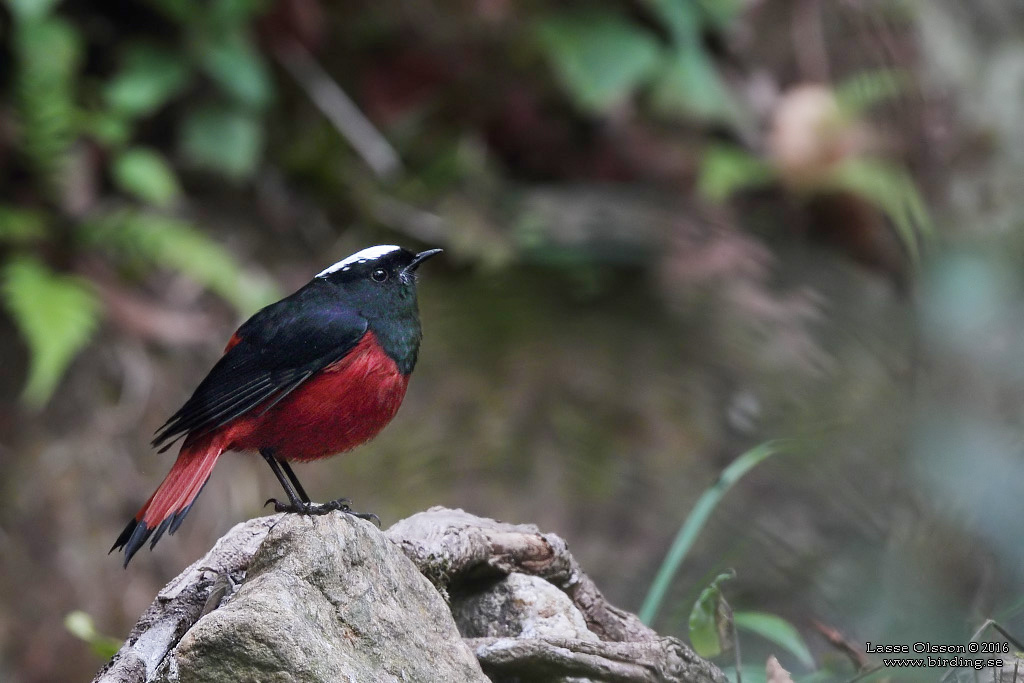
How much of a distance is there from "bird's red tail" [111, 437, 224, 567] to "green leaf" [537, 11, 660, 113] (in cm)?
407

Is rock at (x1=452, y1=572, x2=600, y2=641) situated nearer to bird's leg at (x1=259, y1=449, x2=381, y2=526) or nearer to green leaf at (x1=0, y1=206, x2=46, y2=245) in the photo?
bird's leg at (x1=259, y1=449, x2=381, y2=526)

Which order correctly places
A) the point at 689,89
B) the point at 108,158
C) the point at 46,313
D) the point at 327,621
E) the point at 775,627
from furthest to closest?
1. the point at 689,89
2. the point at 108,158
3. the point at 46,313
4. the point at 775,627
5. the point at 327,621

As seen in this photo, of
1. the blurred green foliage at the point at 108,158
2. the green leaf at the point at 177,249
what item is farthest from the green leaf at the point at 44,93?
the green leaf at the point at 177,249

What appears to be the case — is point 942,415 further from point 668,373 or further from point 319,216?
point 319,216

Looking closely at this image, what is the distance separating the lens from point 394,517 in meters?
4.40

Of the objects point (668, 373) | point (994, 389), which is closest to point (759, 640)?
point (994, 389)

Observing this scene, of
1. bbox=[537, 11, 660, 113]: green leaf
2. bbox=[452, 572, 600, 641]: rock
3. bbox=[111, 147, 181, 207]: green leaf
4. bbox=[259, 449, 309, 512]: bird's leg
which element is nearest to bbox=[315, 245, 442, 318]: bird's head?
bbox=[259, 449, 309, 512]: bird's leg

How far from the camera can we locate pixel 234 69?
19.3 ft

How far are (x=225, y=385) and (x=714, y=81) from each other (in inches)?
192

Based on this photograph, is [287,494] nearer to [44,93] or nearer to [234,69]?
[44,93]

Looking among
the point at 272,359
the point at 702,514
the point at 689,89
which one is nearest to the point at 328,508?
the point at 272,359

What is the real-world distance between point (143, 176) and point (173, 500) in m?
3.43

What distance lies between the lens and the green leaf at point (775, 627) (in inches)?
86.2

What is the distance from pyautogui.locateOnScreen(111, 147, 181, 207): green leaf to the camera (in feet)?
18.3
